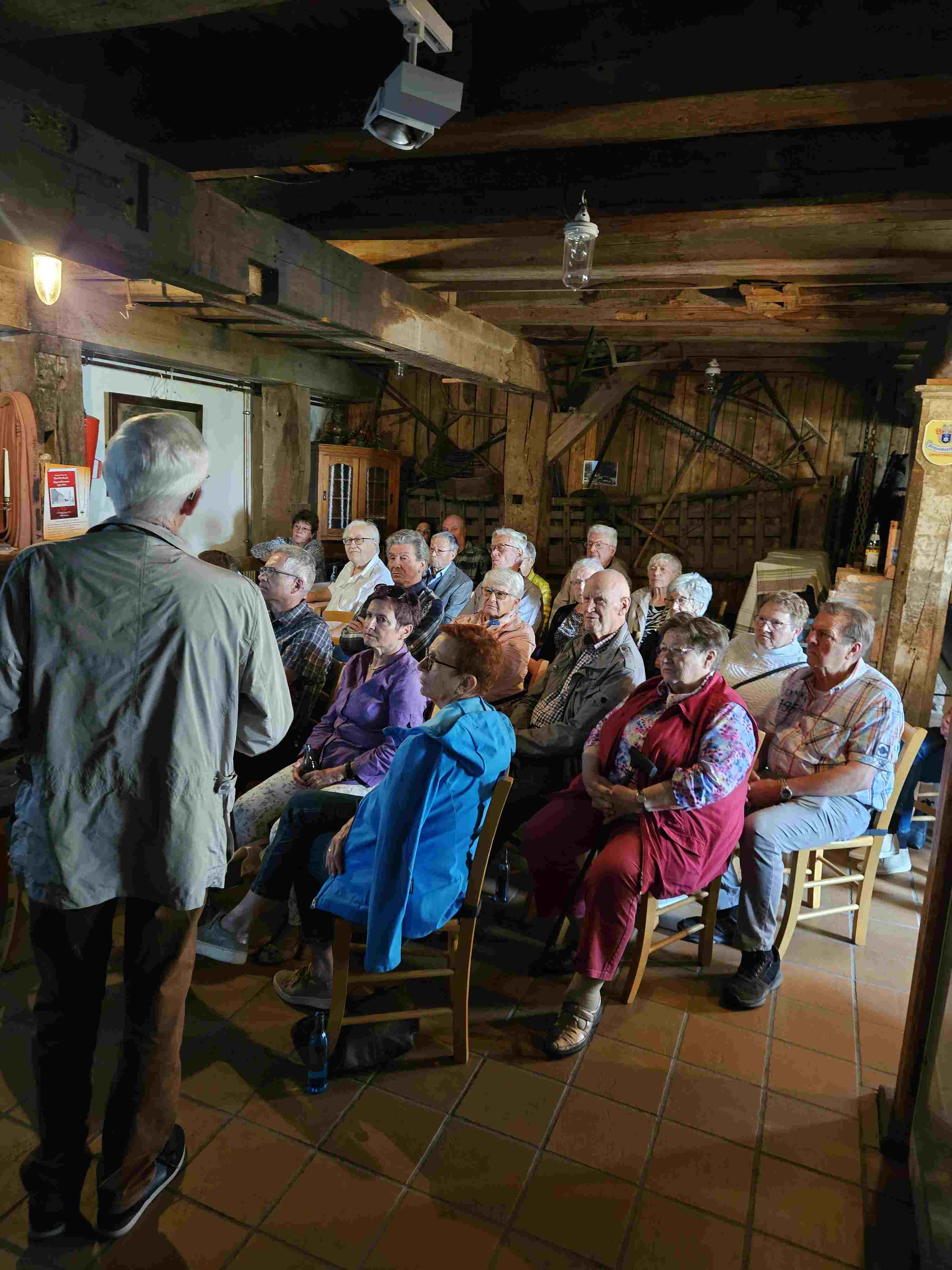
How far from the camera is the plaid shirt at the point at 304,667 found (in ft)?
11.1

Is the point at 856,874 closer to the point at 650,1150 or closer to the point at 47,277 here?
the point at 650,1150

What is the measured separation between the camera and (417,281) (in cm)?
447

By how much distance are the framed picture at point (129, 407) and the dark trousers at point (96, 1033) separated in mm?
5494

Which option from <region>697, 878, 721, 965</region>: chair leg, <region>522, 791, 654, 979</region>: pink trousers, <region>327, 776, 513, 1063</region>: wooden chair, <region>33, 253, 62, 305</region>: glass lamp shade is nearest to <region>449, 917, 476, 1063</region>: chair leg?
<region>327, 776, 513, 1063</region>: wooden chair

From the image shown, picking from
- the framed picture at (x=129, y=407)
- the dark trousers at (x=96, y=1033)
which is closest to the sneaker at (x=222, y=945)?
the dark trousers at (x=96, y=1033)

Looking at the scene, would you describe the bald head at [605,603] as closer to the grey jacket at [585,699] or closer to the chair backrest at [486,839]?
the grey jacket at [585,699]

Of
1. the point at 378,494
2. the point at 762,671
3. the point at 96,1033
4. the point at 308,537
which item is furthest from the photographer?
the point at 378,494

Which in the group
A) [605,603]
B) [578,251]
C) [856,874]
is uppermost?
[578,251]

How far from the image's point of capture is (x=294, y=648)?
3410mm

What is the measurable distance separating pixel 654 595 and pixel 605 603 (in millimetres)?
2134

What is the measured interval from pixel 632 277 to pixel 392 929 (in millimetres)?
3546

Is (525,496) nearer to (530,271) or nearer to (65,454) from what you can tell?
(530,271)

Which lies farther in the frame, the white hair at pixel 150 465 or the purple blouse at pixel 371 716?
the purple blouse at pixel 371 716

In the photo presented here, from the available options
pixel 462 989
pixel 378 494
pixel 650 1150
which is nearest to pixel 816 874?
pixel 650 1150
